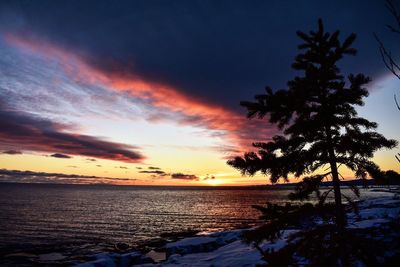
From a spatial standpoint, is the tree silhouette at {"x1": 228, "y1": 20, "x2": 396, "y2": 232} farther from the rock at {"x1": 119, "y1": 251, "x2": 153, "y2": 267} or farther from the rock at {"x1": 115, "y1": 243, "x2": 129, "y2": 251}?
the rock at {"x1": 115, "y1": 243, "x2": 129, "y2": 251}

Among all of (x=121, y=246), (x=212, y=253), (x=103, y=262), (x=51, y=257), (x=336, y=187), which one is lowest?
(x=121, y=246)

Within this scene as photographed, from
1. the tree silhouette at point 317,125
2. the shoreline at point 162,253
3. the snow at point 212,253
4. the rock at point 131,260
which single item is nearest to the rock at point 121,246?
the shoreline at point 162,253

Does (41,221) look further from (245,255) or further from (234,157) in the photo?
(234,157)

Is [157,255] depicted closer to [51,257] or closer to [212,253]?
[212,253]

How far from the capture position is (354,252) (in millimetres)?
7961

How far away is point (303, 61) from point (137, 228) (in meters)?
54.4

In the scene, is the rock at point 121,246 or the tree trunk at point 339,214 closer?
the tree trunk at point 339,214

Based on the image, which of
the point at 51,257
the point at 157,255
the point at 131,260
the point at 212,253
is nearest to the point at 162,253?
the point at 157,255

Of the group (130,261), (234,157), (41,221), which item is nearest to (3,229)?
(41,221)

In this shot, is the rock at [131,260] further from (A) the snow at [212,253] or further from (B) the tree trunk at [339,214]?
(B) the tree trunk at [339,214]

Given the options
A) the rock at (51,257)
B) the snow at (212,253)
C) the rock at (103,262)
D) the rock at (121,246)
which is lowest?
the rock at (121,246)

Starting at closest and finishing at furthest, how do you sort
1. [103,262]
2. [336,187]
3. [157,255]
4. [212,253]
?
[336,187]
[103,262]
[212,253]
[157,255]

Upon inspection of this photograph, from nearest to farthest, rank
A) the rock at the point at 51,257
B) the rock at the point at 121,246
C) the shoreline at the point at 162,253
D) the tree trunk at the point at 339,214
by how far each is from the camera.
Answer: the tree trunk at the point at 339,214 < the shoreline at the point at 162,253 < the rock at the point at 51,257 < the rock at the point at 121,246

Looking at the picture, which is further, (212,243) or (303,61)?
(212,243)
